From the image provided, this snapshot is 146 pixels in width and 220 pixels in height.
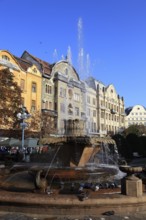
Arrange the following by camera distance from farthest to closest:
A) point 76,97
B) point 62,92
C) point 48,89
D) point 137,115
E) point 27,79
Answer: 1. point 137,115
2. point 76,97
3. point 62,92
4. point 48,89
5. point 27,79

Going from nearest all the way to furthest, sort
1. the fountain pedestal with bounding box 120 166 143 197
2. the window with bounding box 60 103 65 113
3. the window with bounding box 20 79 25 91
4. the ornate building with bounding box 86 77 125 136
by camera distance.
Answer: the fountain pedestal with bounding box 120 166 143 197, the window with bounding box 20 79 25 91, the window with bounding box 60 103 65 113, the ornate building with bounding box 86 77 125 136

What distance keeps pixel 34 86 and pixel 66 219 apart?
46675 mm

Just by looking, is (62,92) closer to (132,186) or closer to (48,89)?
(48,89)

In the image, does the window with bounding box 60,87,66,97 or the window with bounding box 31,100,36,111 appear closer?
the window with bounding box 31,100,36,111

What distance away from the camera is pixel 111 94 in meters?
86.3

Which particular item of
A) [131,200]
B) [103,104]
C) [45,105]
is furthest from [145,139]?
[103,104]

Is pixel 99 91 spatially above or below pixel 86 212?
above

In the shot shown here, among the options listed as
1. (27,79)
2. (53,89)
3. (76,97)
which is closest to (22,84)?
(27,79)

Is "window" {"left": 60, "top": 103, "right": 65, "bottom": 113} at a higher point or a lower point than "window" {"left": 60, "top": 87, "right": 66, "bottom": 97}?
lower

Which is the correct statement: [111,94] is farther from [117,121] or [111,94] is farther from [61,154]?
[61,154]

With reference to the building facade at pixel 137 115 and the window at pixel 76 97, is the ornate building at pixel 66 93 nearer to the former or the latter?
A: the window at pixel 76 97

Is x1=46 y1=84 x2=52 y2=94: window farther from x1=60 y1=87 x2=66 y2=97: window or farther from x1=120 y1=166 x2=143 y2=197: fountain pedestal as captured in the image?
x1=120 y1=166 x2=143 y2=197: fountain pedestal

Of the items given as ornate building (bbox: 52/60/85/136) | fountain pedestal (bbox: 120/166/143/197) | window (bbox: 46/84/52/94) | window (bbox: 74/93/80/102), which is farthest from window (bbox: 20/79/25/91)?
fountain pedestal (bbox: 120/166/143/197)

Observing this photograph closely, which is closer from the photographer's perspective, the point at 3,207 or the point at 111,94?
the point at 3,207
